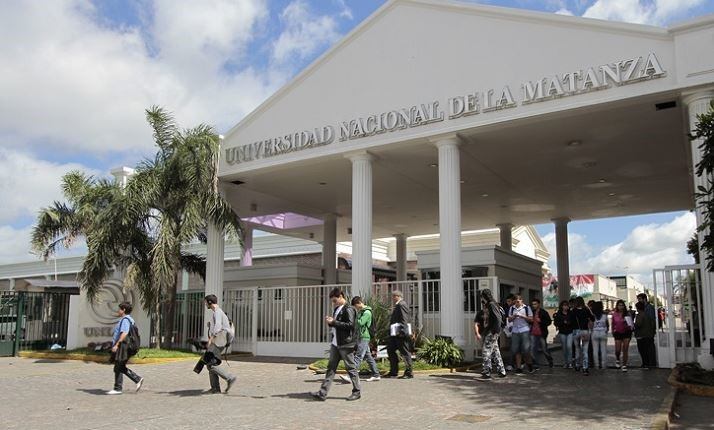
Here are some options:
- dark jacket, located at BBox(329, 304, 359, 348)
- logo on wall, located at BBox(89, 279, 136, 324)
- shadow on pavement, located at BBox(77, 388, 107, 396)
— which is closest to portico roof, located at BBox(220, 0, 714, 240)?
logo on wall, located at BBox(89, 279, 136, 324)

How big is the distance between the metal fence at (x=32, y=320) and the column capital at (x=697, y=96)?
18308mm

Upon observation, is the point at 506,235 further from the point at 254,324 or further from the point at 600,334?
the point at 600,334

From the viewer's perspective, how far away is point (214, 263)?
18297 mm

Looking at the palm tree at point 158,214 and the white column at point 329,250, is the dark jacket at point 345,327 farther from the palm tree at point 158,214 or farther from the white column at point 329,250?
the white column at point 329,250

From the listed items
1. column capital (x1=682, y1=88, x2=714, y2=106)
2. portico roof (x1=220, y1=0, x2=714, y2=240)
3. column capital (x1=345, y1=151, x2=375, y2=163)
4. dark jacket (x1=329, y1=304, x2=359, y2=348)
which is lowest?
dark jacket (x1=329, y1=304, x2=359, y2=348)

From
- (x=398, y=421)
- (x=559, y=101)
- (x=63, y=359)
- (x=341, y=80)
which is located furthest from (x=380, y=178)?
(x=398, y=421)

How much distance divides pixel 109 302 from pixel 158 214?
3.52m

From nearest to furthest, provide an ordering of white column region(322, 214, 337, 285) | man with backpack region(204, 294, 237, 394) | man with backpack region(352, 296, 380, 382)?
man with backpack region(204, 294, 237, 394) < man with backpack region(352, 296, 380, 382) < white column region(322, 214, 337, 285)

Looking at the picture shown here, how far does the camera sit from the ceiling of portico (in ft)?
47.1

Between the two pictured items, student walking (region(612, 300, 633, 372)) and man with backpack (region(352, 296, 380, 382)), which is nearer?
man with backpack (region(352, 296, 380, 382))

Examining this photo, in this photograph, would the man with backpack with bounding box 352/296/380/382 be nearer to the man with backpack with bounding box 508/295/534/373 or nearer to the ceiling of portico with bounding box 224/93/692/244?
the man with backpack with bounding box 508/295/534/373

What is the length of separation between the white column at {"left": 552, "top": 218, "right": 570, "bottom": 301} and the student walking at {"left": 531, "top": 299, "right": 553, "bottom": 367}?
33.5 feet

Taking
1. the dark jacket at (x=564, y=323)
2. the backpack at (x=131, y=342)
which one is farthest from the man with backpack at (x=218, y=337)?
the dark jacket at (x=564, y=323)

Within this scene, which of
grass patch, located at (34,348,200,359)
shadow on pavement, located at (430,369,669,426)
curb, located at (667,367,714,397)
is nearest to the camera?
shadow on pavement, located at (430,369,669,426)
